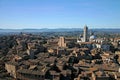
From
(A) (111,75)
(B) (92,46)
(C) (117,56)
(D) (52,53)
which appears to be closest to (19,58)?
(D) (52,53)

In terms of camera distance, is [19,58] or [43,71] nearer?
[43,71]

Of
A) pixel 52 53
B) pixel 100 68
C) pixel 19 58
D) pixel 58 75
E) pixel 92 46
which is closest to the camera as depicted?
pixel 58 75

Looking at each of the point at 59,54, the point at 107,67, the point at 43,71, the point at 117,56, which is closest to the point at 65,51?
the point at 59,54

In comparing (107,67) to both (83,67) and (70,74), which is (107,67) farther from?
(70,74)

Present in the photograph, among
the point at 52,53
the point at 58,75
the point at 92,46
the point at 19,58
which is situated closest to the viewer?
the point at 58,75

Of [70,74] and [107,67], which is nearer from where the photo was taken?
[70,74]

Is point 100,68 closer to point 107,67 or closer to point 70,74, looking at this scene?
point 107,67

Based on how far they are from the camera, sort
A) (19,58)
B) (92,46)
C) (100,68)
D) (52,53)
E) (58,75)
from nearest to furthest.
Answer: (58,75), (100,68), (19,58), (52,53), (92,46)

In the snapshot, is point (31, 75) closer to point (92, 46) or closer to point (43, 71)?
point (43, 71)
